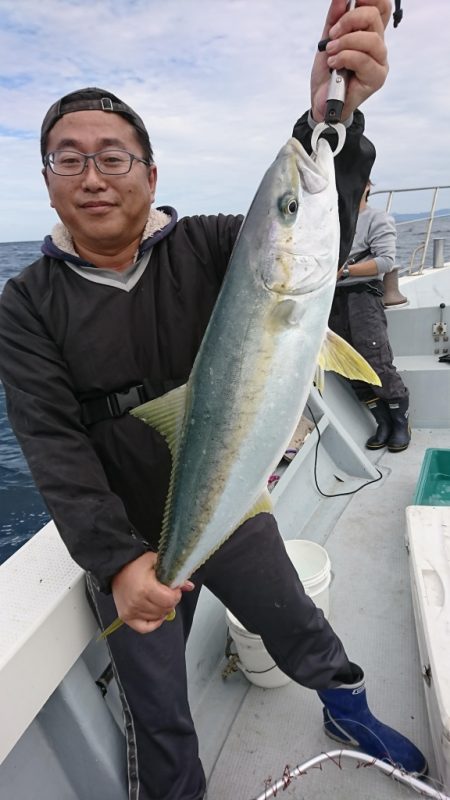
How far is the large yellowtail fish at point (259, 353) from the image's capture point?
5.19 feet

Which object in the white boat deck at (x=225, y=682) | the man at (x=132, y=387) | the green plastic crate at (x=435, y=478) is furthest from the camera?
the green plastic crate at (x=435, y=478)

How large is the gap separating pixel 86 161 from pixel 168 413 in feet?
3.18

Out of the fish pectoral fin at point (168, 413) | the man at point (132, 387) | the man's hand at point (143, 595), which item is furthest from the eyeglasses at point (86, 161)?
the man's hand at point (143, 595)

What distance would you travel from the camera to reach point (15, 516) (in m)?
6.29

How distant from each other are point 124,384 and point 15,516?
16.2 feet

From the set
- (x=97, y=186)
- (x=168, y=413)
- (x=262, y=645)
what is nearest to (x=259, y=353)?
(x=168, y=413)

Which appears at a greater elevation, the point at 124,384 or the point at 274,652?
the point at 124,384

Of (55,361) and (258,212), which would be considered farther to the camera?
(55,361)

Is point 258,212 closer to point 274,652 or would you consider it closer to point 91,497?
point 91,497

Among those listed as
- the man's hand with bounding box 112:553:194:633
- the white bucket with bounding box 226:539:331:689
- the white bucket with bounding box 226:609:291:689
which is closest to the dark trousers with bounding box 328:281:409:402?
the white bucket with bounding box 226:539:331:689

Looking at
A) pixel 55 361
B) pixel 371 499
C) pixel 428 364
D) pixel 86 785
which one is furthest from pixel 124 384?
pixel 428 364

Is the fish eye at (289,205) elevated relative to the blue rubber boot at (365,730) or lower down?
elevated

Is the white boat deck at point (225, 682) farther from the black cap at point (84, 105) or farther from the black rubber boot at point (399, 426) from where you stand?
the black cap at point (84, 105)

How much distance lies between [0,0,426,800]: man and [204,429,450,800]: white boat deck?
313mm
